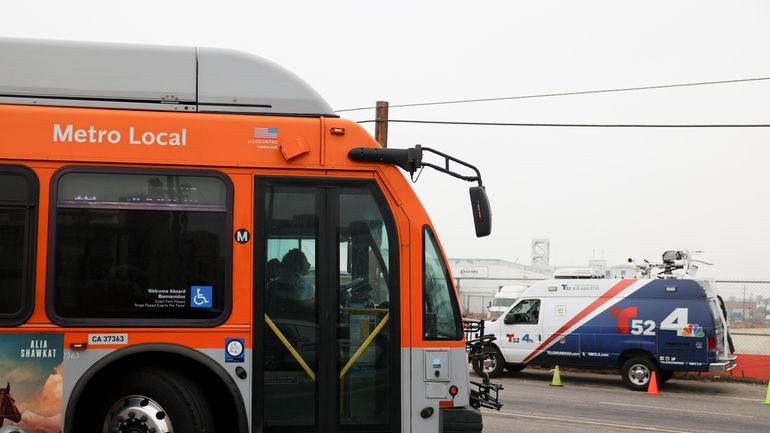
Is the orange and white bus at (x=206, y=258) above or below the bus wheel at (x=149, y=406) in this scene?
above

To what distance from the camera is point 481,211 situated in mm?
6609

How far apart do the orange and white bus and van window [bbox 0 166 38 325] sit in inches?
0.4

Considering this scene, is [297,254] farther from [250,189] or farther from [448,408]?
[448,408]

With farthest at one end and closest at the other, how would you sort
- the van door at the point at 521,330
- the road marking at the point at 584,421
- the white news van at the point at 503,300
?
the white news van at the point at 503,300
the van door at the point at 521,330
the road marking at the point at 584,421

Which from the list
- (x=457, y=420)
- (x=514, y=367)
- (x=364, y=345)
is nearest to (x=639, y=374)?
(x=514, y=367)

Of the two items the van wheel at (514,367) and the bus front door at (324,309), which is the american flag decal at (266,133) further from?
the van wheel at (514,367)

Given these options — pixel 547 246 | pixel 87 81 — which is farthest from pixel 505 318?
pixel 547 246

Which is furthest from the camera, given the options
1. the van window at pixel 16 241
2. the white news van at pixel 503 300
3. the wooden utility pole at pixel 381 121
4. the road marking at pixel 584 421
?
the white news van at pixel 503 300

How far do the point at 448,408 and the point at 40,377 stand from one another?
3.20 metres

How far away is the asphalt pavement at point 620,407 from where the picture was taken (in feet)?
38.4

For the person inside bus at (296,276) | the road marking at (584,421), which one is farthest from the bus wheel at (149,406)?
the road marking at (584,421)

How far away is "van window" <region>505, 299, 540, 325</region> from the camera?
18.8 metres

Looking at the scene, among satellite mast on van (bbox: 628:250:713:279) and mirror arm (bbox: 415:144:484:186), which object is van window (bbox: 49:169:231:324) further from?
satellite mast on van (bbox: 628:250:713:279)

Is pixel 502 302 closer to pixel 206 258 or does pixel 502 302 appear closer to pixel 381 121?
pixel 381 121
